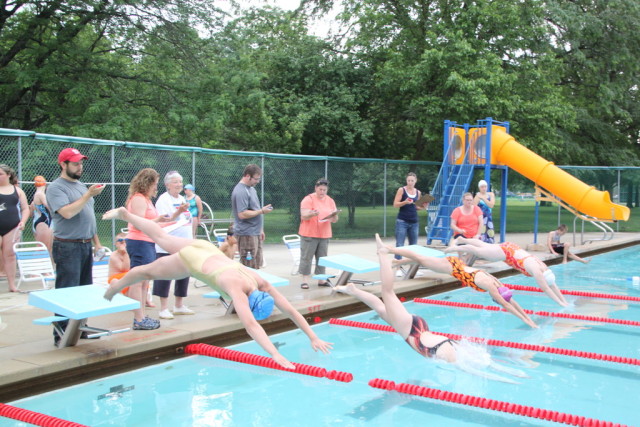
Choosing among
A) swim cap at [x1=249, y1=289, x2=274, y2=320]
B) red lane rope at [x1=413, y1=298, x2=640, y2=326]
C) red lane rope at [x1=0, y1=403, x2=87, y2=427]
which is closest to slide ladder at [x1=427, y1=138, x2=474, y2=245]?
red lane rope at [x1=413, y1=298, x2=640, y2=326]

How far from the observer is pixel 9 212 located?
309 inches

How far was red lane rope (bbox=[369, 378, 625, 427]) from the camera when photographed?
14.3 ft

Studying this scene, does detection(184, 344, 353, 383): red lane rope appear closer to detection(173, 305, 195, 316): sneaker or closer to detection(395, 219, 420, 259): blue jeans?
detection(173, 305, 195, 316): sneaker

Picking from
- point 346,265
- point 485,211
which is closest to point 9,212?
point 346,265

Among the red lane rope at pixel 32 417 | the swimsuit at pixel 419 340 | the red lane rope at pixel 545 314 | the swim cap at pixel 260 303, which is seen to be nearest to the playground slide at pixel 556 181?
the red lane rope at pixel 545 314

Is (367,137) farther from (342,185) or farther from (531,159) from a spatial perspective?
(531,159)

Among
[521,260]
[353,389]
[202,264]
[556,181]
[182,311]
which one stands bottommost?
[353,389]

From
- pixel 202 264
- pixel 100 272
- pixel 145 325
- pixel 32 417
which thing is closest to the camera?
pixel 32 417

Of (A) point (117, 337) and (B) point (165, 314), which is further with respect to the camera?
(B) point (165, 314)

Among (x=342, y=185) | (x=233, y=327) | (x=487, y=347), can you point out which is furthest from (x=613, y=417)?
(x=342, y=185)

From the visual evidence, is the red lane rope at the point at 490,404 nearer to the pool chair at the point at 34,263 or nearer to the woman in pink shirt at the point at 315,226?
the woman in pink shirt at the point at 315,226

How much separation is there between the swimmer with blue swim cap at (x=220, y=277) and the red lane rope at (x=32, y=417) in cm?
111

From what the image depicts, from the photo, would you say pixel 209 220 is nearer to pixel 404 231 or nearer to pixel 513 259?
pixel 404 231

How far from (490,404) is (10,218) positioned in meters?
6.54
